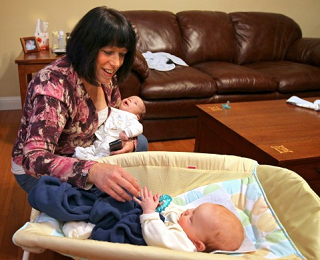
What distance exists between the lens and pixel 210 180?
4.28 feet

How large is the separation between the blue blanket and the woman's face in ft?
1.61

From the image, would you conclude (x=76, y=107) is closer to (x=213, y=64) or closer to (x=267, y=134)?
(x=267, y=134)

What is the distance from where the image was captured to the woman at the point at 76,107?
1.05 metres

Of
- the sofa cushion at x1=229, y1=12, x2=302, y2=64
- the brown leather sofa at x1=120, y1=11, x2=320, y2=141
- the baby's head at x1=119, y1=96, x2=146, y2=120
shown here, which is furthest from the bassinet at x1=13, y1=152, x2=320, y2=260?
the sofa cushion at x1=229, y1=12, x2=302, y2=64

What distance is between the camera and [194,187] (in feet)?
4.31

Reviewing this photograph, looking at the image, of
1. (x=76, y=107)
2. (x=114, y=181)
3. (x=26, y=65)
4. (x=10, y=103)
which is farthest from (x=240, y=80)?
(x=10, y=103)

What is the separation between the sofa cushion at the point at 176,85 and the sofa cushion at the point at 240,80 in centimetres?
9

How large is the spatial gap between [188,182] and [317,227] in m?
0.49

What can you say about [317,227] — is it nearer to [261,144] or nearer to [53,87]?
[261,144]

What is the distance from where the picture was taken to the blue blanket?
0.96 metres

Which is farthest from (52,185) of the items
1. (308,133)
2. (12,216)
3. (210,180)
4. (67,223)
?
(308,133)

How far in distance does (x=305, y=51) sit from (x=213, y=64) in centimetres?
111

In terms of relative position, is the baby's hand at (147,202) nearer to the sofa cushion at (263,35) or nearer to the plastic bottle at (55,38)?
the plastic bottle at (55,38)

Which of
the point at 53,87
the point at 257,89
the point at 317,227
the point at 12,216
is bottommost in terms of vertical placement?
the point at 12,216
